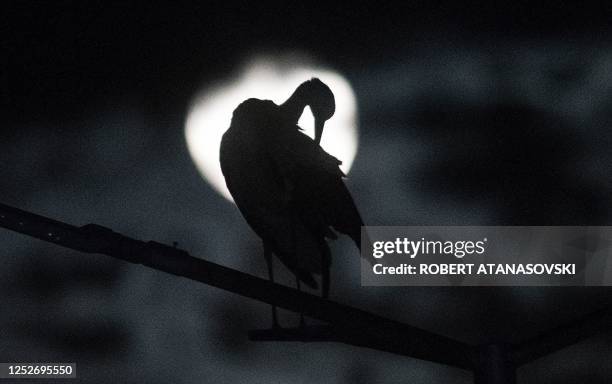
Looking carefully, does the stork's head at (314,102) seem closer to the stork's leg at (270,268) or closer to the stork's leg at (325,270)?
the stork's leg at (270,268)

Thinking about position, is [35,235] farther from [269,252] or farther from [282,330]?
[269,252]

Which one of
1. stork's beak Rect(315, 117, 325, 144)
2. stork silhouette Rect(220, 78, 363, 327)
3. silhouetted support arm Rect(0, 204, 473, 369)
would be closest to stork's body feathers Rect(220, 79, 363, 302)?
stork silhouette Rect(220, 78, 363, 327)

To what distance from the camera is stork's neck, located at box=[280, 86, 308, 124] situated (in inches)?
195

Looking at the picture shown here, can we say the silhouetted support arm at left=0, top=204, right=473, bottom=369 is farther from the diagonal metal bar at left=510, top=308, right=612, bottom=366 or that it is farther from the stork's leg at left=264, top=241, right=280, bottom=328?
the stork's leg at left=264, top=241, right=280, bottom=328

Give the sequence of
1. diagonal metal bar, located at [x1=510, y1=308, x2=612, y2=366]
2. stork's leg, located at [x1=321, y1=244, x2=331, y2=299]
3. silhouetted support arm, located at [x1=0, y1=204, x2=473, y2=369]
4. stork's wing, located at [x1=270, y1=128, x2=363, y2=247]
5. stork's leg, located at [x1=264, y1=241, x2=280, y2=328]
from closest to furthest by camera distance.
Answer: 1. silhouetted support arm, located at [x1=0, y1=204, x2=473, y2=369]
2. diagonal metal bar, located at [x1=510, y1=308, x2=612, y2=366]
3. stork's wing, located at [x1=270, y1=128, x2=363, y2=247]
4. stork's leg, located at [x1=321, y1=244, x2=331, y2=299]
5. stork's leg, located at [x1=264, y1=241, x2=280, y2=328]

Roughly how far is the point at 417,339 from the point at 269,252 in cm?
246

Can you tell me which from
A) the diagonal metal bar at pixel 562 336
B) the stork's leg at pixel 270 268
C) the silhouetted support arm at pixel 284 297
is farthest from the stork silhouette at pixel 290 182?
the diagonal metal bar at pixel 562 336

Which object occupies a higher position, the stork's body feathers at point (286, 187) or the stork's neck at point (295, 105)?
the stork's neck at point (295, 105)

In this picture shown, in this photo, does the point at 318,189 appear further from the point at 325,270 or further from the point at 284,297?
the point at 284,297

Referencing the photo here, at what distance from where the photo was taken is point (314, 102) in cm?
486

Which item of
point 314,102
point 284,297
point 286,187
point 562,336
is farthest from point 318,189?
point 562,336

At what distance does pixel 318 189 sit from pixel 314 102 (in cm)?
116

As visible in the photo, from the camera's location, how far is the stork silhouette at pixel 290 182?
395cm

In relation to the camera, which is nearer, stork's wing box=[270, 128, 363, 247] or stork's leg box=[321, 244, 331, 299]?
stork's wing box=[270, 128, 363, 247]
